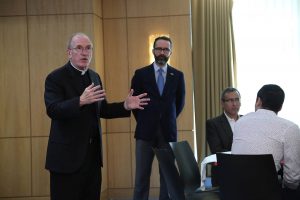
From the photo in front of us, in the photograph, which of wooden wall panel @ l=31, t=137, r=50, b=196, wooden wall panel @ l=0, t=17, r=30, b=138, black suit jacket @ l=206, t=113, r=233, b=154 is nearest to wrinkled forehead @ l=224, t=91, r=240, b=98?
black suit jacket @ l=206, t=113, r=233, b=154

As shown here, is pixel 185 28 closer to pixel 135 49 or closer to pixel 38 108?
pixel 135 49

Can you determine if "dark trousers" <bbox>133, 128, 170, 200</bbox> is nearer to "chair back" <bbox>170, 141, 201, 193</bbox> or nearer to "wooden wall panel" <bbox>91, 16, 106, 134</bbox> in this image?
"chair back" <bbox>170, 141, 201, 193</bbox>

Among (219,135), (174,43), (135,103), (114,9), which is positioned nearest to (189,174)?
(219,135)

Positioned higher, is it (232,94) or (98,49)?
(98,49)

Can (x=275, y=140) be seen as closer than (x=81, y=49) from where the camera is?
Yes

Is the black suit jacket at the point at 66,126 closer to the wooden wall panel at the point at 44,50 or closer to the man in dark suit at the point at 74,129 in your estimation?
the man in dark suit at the point at 74,129

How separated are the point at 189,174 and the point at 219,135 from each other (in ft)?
2.63

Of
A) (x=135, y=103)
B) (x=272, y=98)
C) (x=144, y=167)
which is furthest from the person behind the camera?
(x=144, y=167)

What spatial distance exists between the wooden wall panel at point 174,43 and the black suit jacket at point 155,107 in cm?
168

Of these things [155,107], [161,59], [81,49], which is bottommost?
[155,107]

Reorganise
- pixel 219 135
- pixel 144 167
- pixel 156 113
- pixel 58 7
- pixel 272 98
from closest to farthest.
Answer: pixel 272 98, pixel 219 135, pixel 156 113, pixel 144 167, pixel 58 7

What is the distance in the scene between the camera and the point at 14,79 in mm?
6441

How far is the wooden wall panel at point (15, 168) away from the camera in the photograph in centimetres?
640

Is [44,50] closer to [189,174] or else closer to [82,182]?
[189,174]
